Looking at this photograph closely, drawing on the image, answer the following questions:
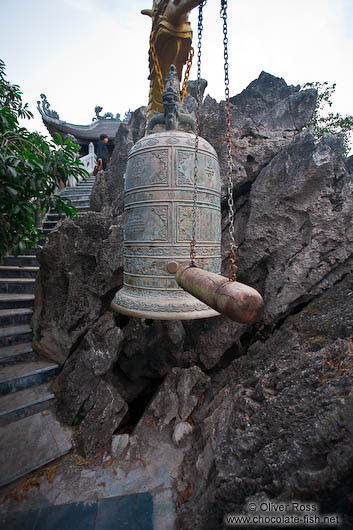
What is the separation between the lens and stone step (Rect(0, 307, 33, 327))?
4643mm

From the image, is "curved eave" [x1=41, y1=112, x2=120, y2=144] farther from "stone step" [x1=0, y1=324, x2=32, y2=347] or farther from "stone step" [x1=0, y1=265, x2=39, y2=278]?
"stone step" [x1=0, y1=324, x2=32, y2=347]

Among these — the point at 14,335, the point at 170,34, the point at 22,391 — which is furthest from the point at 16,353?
the point at 170,34

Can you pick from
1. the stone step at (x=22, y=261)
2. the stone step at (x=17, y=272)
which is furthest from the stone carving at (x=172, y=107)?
the stone step at (x=22, y=261)

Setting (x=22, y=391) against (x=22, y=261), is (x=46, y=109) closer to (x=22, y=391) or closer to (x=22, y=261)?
(x=22, y=261)

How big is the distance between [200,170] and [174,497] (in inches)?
135

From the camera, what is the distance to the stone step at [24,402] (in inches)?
137

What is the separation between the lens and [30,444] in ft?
10.7

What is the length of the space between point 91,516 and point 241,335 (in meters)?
3.00

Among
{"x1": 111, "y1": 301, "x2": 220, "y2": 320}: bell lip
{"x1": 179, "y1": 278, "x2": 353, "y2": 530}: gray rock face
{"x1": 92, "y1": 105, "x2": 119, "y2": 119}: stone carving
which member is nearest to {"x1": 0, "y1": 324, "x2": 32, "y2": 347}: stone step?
{"x1": 179, "y1": 278, "x2": 353, "y2": 530}: gray rock face

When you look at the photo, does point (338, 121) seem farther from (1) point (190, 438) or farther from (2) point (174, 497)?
(2) point (174, 497)

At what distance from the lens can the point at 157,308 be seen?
87.8 inches

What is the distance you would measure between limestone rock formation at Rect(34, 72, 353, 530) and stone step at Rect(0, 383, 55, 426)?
277mm

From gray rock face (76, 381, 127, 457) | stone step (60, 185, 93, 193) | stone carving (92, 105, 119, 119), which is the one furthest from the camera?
stone carving (92, 105, 119, 119)

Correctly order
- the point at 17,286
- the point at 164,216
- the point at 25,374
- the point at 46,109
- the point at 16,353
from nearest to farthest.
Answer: the point at 164,216 → the point at 25,374 → the point at 16,353 → the point at 17,286 → the point at 46,109
